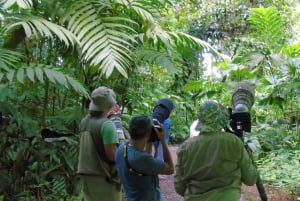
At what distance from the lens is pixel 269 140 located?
21.7ft

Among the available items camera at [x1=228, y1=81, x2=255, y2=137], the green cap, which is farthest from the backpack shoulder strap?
camera at [x1=228, y1=81, x2=255, y2=137]

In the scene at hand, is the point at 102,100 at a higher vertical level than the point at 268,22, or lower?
lower

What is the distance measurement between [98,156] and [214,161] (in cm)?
90

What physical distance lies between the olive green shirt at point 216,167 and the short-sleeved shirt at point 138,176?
19 centimetres

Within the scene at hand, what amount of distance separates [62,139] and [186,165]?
164 centimetres

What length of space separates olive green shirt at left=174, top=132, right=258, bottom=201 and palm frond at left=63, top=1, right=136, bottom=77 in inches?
41.5

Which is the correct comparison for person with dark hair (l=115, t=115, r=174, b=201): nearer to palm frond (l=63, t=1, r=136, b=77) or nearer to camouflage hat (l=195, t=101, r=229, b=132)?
camouflage hat (l=195, t=101, r=229, b=132)

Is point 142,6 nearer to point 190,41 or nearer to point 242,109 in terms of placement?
point 190,41

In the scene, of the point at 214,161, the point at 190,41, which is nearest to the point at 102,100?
the point at 214,161

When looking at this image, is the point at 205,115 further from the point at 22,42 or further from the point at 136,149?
the point at 22,42

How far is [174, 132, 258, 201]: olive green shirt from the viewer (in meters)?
2.55

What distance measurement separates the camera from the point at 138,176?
8.59 ft

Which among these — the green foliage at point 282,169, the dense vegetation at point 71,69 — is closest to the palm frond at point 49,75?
the dense vegetation at point 71,69

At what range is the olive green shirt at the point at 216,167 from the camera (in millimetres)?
2547
